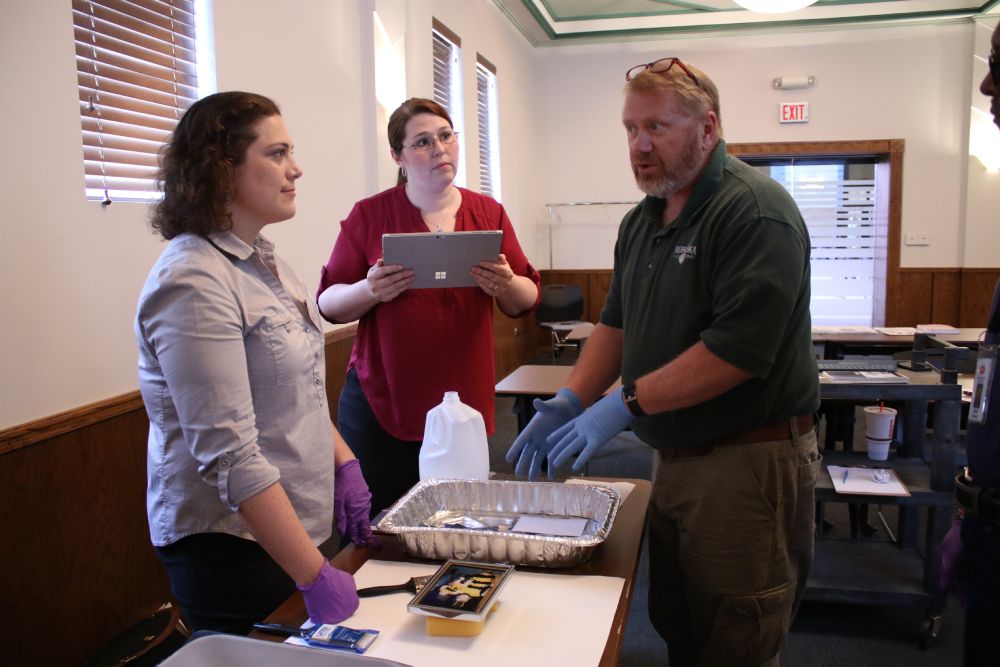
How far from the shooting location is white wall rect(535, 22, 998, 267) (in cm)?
661

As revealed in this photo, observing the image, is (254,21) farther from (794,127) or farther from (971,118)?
(971,118)

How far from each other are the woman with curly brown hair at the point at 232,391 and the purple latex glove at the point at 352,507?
0.05m

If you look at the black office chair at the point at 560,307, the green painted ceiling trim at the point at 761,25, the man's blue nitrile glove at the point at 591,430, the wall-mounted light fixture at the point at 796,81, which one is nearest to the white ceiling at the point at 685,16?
the green painted ceiling trim at the point at 761,25

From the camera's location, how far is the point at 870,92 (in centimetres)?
673

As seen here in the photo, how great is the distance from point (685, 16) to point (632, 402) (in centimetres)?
621

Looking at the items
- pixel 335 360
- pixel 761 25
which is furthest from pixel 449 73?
pixel 761 25

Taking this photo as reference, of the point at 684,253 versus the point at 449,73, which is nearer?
the point at 684,253

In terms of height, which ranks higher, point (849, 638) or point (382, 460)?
point (382, 460)

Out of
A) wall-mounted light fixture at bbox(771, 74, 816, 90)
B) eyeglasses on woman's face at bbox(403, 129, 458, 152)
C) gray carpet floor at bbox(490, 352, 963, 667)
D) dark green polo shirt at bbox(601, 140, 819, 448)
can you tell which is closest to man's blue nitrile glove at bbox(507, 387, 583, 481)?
dark green polo shirt at bbox(601, 140, 819, 448)

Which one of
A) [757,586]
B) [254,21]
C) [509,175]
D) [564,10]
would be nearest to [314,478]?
[757,586]

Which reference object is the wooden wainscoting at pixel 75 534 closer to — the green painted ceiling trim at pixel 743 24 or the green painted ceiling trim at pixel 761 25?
the green painted ceiling trim at pixel 743 24

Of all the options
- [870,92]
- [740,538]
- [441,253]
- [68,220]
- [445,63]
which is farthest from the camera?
[870,92]

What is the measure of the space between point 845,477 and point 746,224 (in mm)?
1442

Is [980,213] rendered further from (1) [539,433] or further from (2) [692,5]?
(1) [539,433]
